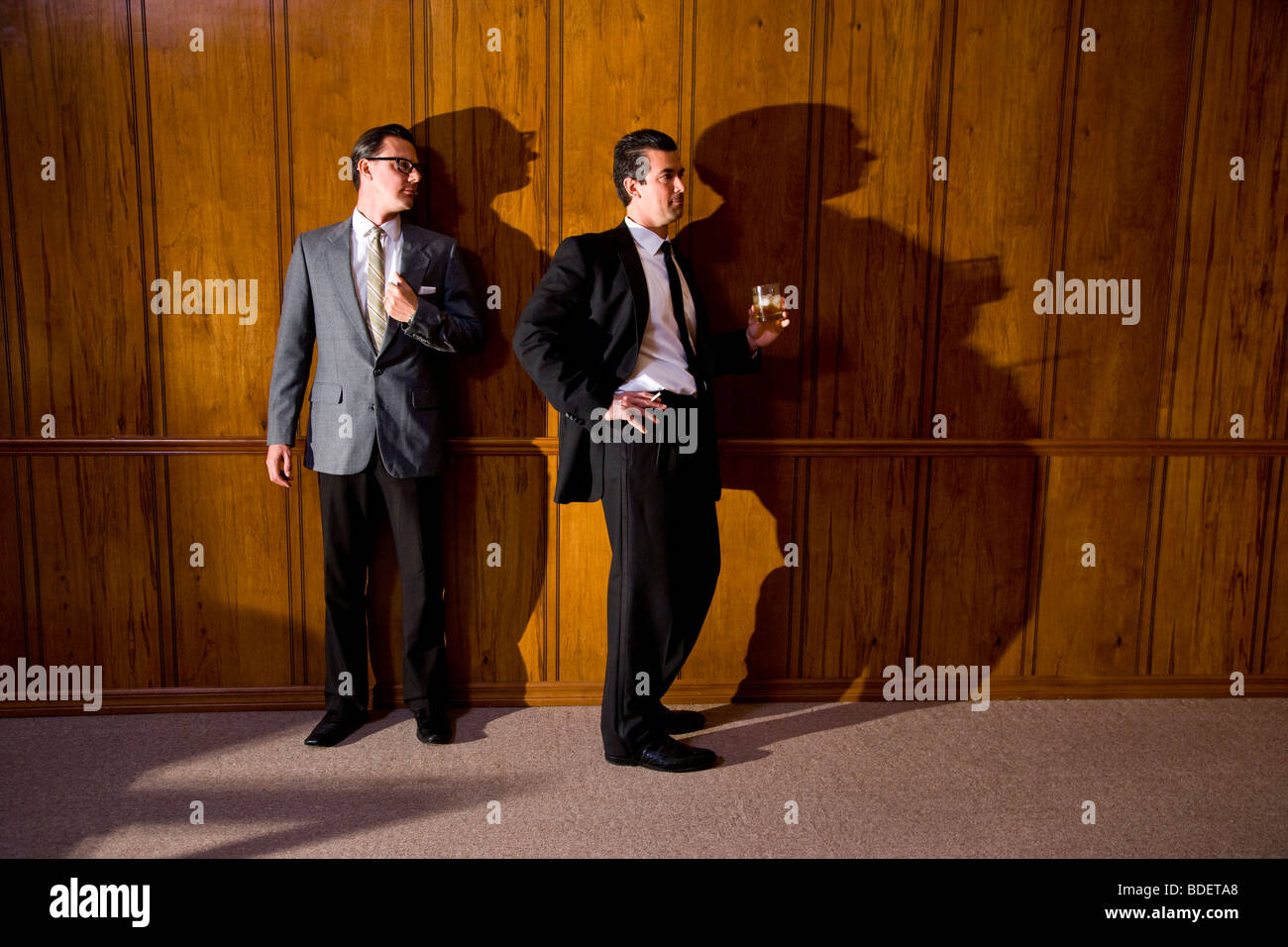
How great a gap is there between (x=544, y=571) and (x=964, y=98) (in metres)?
2.23

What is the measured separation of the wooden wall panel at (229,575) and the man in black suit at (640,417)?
1.14 m

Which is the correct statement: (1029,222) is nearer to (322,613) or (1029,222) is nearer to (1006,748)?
(1006,748)

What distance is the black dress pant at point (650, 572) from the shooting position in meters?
2.56

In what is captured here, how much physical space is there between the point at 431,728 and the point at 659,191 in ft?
6.09

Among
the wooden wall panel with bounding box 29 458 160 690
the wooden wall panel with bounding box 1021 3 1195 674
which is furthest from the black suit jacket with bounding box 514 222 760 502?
the wooden wall panel with bounding box 29 458 160 690

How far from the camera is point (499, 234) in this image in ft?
9.70

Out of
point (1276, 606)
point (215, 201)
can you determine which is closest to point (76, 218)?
point (215, 201)

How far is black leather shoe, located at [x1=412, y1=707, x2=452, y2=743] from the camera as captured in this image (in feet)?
9.19

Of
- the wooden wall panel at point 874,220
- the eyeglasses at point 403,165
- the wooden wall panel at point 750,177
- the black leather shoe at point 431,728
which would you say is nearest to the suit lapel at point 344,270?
the eyeglasses at point 403,165

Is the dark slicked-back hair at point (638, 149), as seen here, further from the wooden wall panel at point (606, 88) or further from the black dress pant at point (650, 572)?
the black dress pant at point (650, 572)

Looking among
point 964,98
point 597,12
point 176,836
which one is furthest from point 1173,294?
point 176,836

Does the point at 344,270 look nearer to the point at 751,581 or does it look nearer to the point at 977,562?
the point at 751,581
